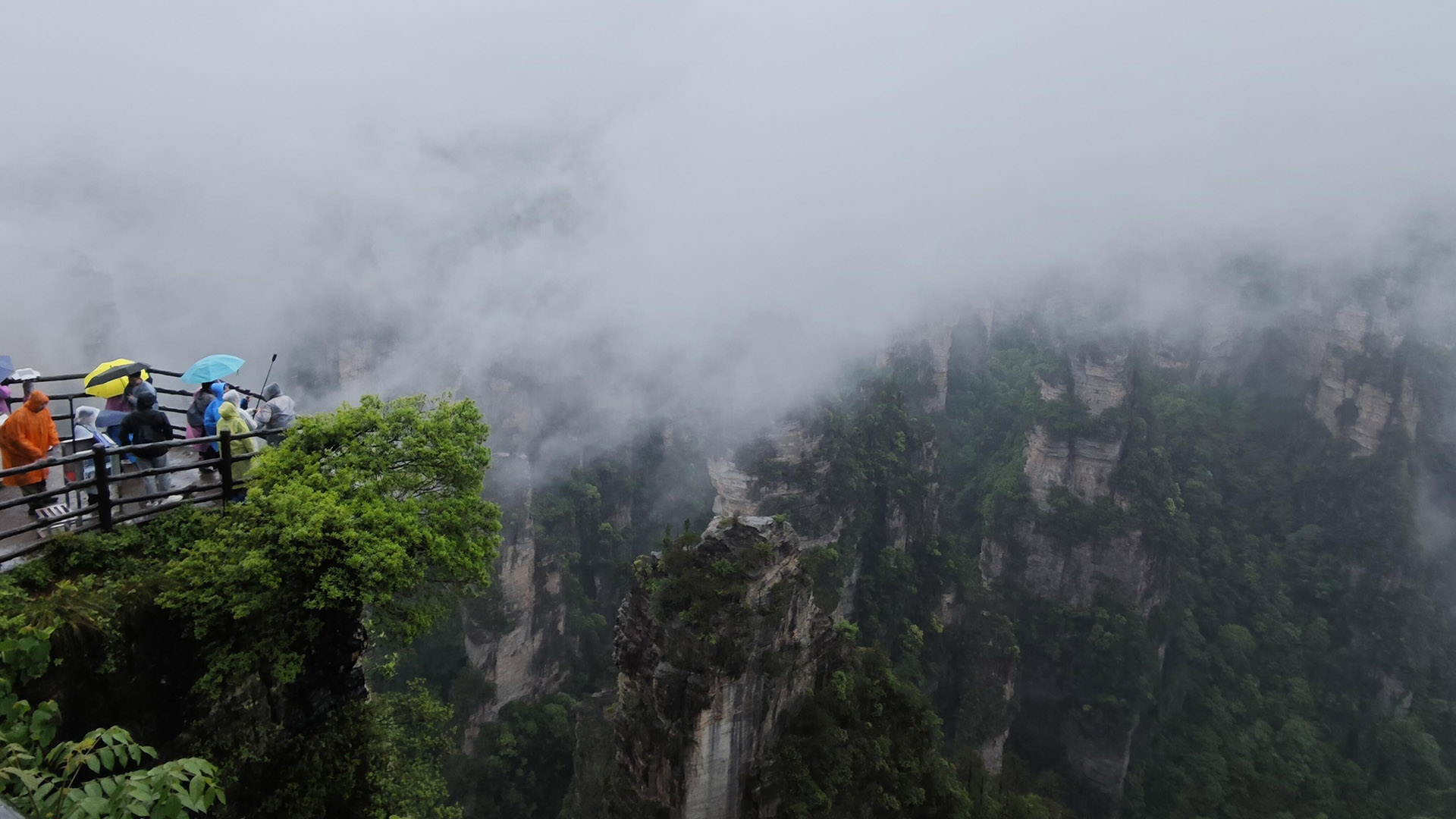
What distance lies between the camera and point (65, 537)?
316 inches

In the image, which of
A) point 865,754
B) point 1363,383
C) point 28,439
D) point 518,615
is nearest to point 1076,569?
point 1363,383

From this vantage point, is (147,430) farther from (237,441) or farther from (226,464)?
(226,464)

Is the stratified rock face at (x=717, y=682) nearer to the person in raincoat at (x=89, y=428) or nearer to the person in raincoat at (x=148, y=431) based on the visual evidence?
the person in raincoat at (x=148, y=431)

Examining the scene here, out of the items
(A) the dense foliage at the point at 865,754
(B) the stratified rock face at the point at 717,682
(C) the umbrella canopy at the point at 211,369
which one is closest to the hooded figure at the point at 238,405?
(C) the umbrella canopy at the point at 211,369

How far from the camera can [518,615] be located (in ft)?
137

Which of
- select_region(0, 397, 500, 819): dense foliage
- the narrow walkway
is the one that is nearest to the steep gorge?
select_region(0, 397, 500, 819): dense foliage

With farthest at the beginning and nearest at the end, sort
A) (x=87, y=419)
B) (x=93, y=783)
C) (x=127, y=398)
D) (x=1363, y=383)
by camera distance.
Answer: (x=1363, y=383)
(x=87, y=419)
(x=127, y=398)
(x=93, y=783)

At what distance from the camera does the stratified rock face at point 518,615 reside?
4041cm

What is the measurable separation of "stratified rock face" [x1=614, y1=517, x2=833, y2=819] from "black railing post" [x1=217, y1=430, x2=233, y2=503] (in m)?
15.3

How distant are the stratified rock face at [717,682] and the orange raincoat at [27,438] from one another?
16.4 metres

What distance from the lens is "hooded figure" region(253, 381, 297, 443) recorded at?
11.4 m

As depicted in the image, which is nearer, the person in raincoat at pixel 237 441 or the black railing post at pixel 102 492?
the black railing post at pixel 102 492

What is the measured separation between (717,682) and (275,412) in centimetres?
1527

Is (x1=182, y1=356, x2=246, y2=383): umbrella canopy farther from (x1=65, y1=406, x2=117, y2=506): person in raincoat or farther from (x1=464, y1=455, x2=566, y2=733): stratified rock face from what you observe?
(x1=464, y1=455, x2=566, y2=733): stratified rock face
